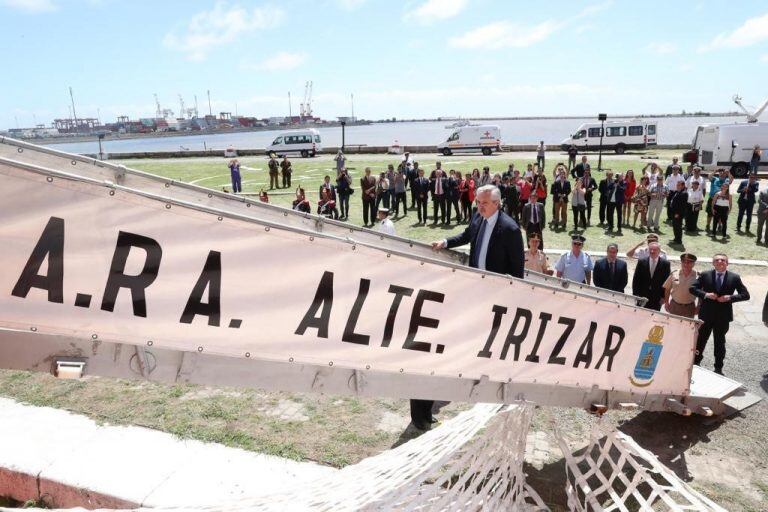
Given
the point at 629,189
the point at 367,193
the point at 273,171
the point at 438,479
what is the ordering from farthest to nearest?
the point at 273,171 < the point at 367,193 < the point at 629,189 < the point at 438,479

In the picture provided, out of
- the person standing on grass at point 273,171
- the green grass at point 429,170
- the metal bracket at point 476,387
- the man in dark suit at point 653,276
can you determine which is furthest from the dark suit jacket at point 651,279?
the person standing on grass at point 273,171

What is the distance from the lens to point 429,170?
33.6 metres

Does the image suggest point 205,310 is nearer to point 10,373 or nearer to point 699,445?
point 699,445

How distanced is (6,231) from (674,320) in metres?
5.85

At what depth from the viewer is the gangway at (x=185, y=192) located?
2781 mm

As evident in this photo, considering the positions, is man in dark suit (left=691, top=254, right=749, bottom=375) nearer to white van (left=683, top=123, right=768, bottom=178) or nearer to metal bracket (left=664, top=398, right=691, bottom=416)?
metal bracket (left=664, top=398, right=691, bottom=416)

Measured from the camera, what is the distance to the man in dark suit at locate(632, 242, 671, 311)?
9102 mm

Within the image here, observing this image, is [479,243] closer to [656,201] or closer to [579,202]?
[579,202]

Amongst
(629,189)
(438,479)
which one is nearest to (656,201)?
(629,189)

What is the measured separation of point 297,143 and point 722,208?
35.5m

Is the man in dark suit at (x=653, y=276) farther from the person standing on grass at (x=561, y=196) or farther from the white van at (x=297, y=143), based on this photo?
the white van at (x=297, y=143)

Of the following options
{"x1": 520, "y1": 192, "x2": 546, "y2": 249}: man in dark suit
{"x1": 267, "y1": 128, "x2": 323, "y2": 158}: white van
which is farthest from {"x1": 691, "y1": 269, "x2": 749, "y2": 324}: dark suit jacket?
{"x1": 267, "y1": 128, "x2": 323, "y2": 158}: white van

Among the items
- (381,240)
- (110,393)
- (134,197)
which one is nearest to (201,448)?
(110,393)

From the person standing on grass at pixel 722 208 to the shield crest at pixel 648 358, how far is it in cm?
→ 1316
